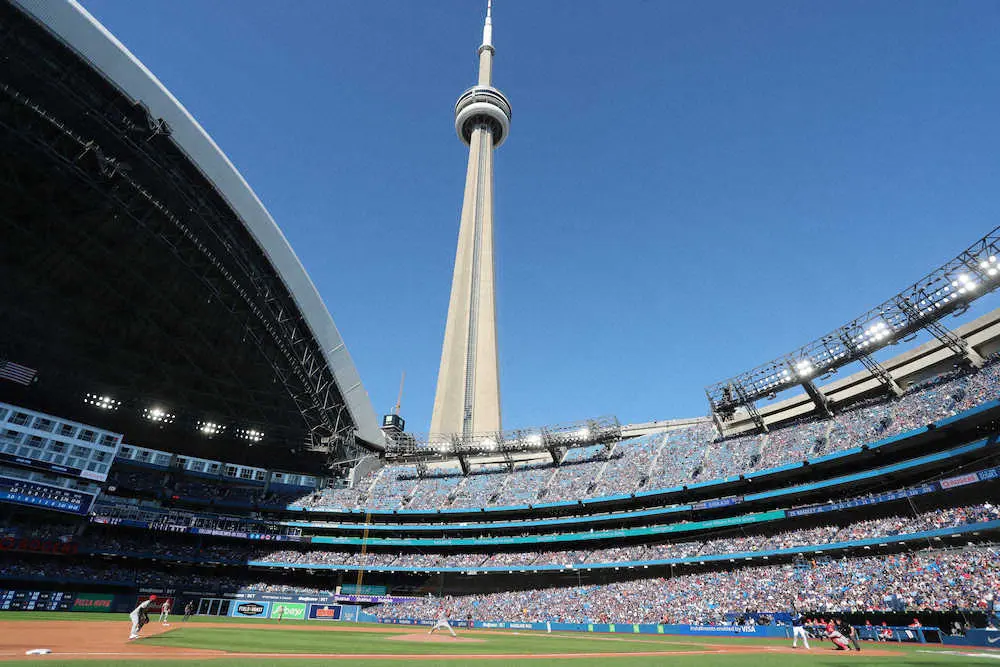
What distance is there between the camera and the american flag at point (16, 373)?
145 feet

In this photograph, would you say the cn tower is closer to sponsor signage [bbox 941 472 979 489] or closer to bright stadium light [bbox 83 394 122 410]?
bright stadium light [bbox 83 394 122 410]

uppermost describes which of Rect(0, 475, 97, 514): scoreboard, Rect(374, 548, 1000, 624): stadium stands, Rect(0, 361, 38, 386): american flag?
Rect(0, 361, 38, 386): american flag

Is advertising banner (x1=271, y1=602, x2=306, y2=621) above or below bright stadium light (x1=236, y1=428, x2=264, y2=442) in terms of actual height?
below

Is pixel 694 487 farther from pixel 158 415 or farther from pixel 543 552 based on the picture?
pixel 158 415

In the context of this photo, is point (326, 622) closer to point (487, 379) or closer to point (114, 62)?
point (114, 62)

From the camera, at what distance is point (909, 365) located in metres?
43.8

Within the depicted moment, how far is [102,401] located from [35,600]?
19.3 m

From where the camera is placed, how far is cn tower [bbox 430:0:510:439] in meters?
93.2

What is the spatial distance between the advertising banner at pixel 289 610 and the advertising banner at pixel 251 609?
73 cm

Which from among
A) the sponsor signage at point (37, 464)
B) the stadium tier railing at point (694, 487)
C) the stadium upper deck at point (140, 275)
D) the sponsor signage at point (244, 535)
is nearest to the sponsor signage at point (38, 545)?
the sponsor signage at point (37, 464)

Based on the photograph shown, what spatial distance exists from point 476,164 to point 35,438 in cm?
8946

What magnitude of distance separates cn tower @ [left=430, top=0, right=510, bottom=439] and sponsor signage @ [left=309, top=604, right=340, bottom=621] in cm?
3791

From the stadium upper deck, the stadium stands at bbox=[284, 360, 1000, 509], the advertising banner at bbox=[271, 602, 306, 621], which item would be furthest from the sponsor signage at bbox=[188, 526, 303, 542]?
the stadium upper deck

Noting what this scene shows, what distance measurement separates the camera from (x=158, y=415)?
55.9m
